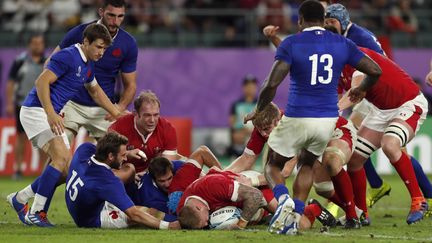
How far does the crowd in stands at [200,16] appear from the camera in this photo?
21.2 m

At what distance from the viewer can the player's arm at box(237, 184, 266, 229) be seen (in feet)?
33.2

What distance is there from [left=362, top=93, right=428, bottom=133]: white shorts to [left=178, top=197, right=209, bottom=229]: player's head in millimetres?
2511

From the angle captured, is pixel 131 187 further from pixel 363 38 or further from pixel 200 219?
pixel 363 38

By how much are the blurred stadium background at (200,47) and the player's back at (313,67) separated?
35.1 ft

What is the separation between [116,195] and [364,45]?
11.8ft

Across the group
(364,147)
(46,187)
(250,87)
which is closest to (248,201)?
(364,147)

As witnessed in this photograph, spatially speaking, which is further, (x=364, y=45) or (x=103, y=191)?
(x=364, y=45)

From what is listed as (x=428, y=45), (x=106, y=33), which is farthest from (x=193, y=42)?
(x=106, y=33)

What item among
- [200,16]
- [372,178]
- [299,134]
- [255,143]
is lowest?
[372,178]

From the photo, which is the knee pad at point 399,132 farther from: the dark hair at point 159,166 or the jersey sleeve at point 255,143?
the dark hair at point 159,166

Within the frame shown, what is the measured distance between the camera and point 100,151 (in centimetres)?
1025

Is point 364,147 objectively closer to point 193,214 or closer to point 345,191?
point 345,191

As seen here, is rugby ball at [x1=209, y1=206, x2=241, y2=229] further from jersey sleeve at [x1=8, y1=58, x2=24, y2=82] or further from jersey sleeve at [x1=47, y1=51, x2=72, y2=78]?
jersey sleeve at [x1=8, y1=58, x2=24, y2=82]

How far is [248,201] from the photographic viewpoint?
33.2 ft
